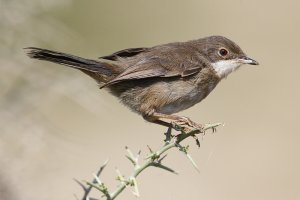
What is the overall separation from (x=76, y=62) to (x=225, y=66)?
4.97 feet

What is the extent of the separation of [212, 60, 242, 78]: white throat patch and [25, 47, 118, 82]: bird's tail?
1.00 meters

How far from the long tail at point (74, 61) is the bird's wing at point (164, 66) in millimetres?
157

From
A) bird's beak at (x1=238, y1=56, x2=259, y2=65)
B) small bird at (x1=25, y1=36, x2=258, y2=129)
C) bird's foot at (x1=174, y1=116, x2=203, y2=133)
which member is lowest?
bird's foot at (x1=174, y1=116, x2=203, y2=133)

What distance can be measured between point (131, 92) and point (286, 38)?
30.4 feet

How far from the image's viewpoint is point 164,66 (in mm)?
6270

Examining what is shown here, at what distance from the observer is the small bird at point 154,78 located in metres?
6.09

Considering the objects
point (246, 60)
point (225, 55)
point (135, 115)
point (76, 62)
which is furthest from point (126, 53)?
point (135, 115)

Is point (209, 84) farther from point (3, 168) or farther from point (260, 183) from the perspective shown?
point (260, 183)

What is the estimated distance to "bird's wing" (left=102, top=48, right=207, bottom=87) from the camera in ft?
20.0

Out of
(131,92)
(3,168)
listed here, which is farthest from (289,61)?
(3,168)

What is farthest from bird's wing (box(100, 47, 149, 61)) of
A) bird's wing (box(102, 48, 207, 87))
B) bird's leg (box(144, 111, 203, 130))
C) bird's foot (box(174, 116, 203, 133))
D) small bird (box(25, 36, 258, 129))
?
bird's foot (box(174, 116, 203, 133))

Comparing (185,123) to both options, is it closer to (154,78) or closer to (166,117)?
(166,117)

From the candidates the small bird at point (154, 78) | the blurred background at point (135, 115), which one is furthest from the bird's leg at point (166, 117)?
the blurred background at point (135, 115)

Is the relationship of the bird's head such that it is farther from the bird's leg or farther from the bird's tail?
the bird's tail
